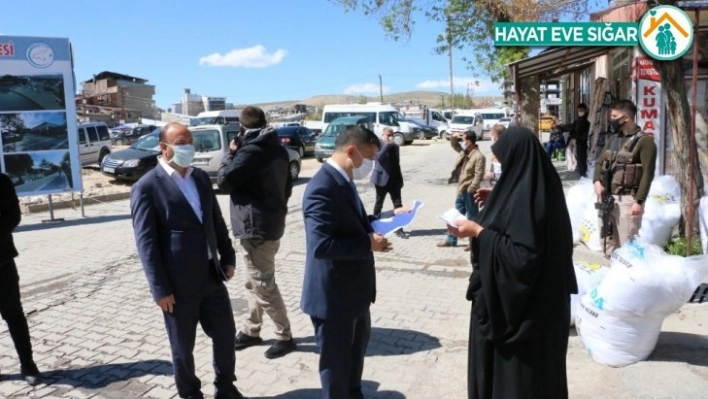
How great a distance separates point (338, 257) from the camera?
120 inches

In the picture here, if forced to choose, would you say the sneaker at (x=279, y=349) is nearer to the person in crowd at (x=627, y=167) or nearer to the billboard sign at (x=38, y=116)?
the person in crowd at (x=627, y=167)

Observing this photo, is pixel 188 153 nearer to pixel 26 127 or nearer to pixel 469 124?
pixel 26 127

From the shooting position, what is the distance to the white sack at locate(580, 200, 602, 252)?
7.48 m

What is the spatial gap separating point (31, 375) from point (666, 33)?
20.3ft

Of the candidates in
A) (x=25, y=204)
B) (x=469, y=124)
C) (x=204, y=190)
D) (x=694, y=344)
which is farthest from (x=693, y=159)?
(x=469, y=124)

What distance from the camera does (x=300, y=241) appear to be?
30.4ft

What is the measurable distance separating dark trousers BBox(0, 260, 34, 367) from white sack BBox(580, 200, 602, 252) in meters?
6.31

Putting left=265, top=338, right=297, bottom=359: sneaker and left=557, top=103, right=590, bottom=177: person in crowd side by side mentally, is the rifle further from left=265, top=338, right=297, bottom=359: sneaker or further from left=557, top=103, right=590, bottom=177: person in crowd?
left=557, top=103, right=590, bottom=177: person in crowd

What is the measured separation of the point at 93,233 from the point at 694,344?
31.5ft

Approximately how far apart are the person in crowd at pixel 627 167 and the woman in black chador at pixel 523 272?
11.2 ft

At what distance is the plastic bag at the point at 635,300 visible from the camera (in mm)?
3857

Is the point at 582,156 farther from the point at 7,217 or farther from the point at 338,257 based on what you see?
the point at 7,217

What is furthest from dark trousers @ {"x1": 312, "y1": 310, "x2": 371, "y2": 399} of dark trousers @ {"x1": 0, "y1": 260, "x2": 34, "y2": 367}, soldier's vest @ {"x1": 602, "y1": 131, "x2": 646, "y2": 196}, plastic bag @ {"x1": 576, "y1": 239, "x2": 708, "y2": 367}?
soldier's vest @ {"x1": 602, "y1": 131, "x2": 646, "y2": 196}

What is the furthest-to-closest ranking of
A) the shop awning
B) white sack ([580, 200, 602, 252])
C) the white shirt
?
the shop awning < white sack ([580, 200, 602, 252]) < the white shirt
